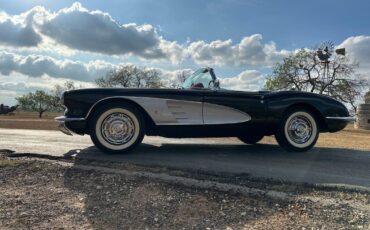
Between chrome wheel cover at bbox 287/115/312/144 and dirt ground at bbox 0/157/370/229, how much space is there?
7.71 feet

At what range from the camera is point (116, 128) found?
19.1ft

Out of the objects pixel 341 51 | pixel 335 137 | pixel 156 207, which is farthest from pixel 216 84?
pixel 341 51

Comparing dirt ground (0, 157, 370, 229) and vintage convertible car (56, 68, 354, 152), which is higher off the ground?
vintage convertible car (56, 68, 354, 152)

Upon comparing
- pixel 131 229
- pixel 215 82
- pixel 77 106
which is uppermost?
pixel 215 82

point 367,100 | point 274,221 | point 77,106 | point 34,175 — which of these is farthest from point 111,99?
point 367,100

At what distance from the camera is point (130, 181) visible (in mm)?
4434

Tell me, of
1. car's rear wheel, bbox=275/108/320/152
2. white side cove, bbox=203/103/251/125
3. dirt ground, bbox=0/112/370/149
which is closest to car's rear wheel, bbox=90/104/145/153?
white side cove, bbox=203/103/251/125

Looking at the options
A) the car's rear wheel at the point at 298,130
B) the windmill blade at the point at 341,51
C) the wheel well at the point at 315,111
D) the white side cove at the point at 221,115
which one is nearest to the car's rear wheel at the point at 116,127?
the white side cove at the point at 221,115

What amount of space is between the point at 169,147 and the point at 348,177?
3219mm

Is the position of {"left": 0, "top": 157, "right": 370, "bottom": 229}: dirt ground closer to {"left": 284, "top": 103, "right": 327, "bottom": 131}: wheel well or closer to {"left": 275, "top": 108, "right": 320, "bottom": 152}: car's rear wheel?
{"left": 275, "top": 108, "right": 320, "bottom": 152}: car's rear wheel

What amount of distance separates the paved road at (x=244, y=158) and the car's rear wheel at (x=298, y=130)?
19 cm

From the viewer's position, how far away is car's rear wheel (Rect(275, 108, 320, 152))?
21.0 ft

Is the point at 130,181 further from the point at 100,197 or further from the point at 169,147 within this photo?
the point at 169,147

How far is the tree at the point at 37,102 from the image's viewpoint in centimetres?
9681
